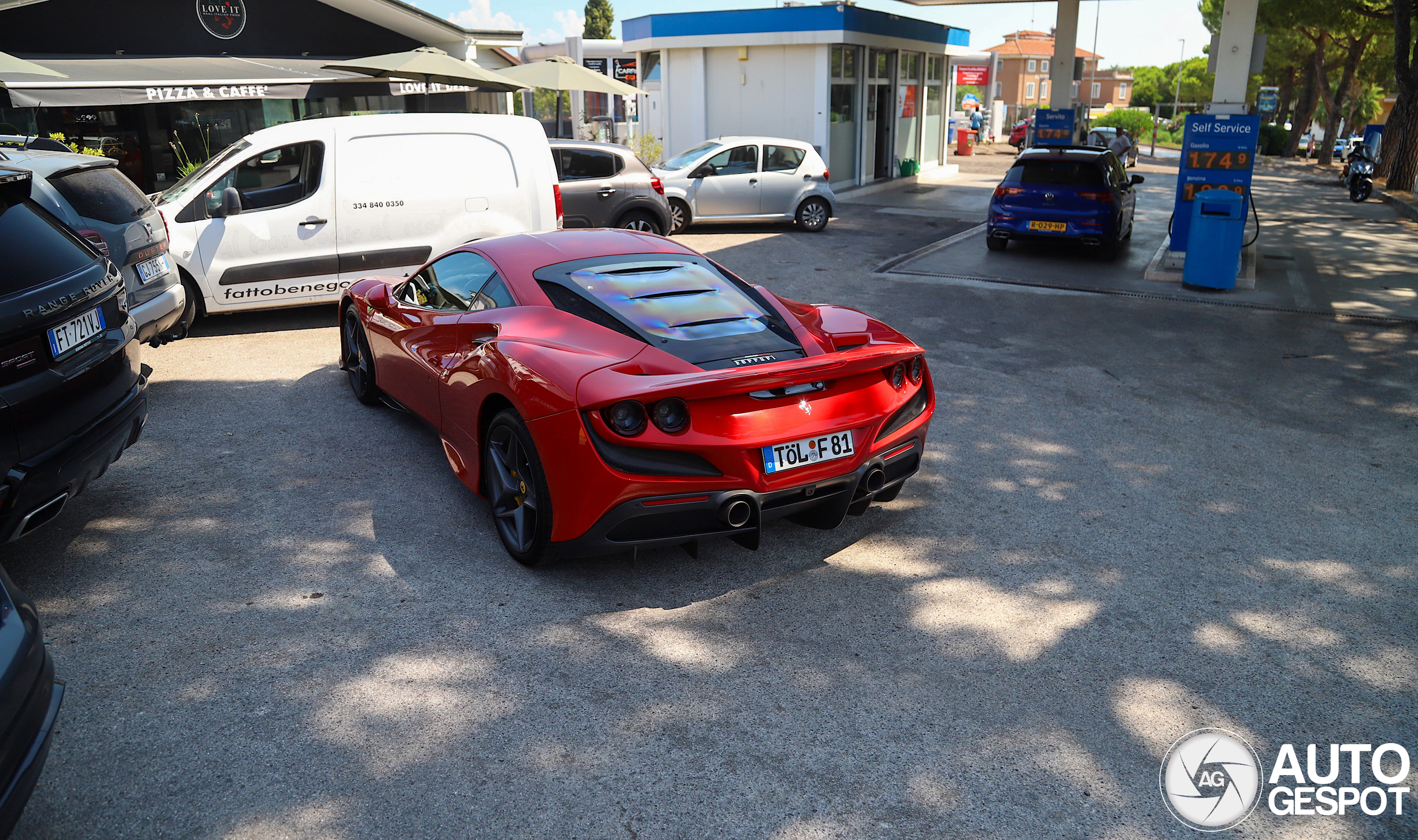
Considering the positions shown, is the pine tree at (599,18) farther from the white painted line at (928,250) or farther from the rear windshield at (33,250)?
the rear windshield at (33,250)

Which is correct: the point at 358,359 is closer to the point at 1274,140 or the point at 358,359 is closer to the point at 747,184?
the point at 747,184

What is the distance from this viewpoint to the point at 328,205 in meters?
8.82

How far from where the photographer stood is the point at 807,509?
4047 mm

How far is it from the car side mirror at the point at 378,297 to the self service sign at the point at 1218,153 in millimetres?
9717

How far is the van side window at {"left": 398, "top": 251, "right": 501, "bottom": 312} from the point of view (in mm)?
5047

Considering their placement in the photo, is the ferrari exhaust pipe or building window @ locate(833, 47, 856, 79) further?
building window @ locate(833, 47, 856, 79)

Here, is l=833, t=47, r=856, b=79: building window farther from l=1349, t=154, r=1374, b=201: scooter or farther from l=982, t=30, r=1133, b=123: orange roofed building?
l=982, t=30, r=1133, b=123: orange roofed building

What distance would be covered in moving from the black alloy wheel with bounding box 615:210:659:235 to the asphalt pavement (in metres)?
8.01

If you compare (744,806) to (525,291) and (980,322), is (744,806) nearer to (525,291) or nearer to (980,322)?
(525,291)

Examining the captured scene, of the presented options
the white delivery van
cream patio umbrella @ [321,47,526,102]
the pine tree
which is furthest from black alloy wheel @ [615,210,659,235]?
the pine tree

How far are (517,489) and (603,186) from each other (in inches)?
385

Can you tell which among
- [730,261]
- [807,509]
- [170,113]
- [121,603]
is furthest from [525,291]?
[170,113]

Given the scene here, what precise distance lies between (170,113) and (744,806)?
58.9 ft

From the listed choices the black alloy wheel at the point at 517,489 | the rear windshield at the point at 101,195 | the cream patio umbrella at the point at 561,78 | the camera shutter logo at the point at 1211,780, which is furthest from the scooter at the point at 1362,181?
the rear windshield at the point at 101,195
